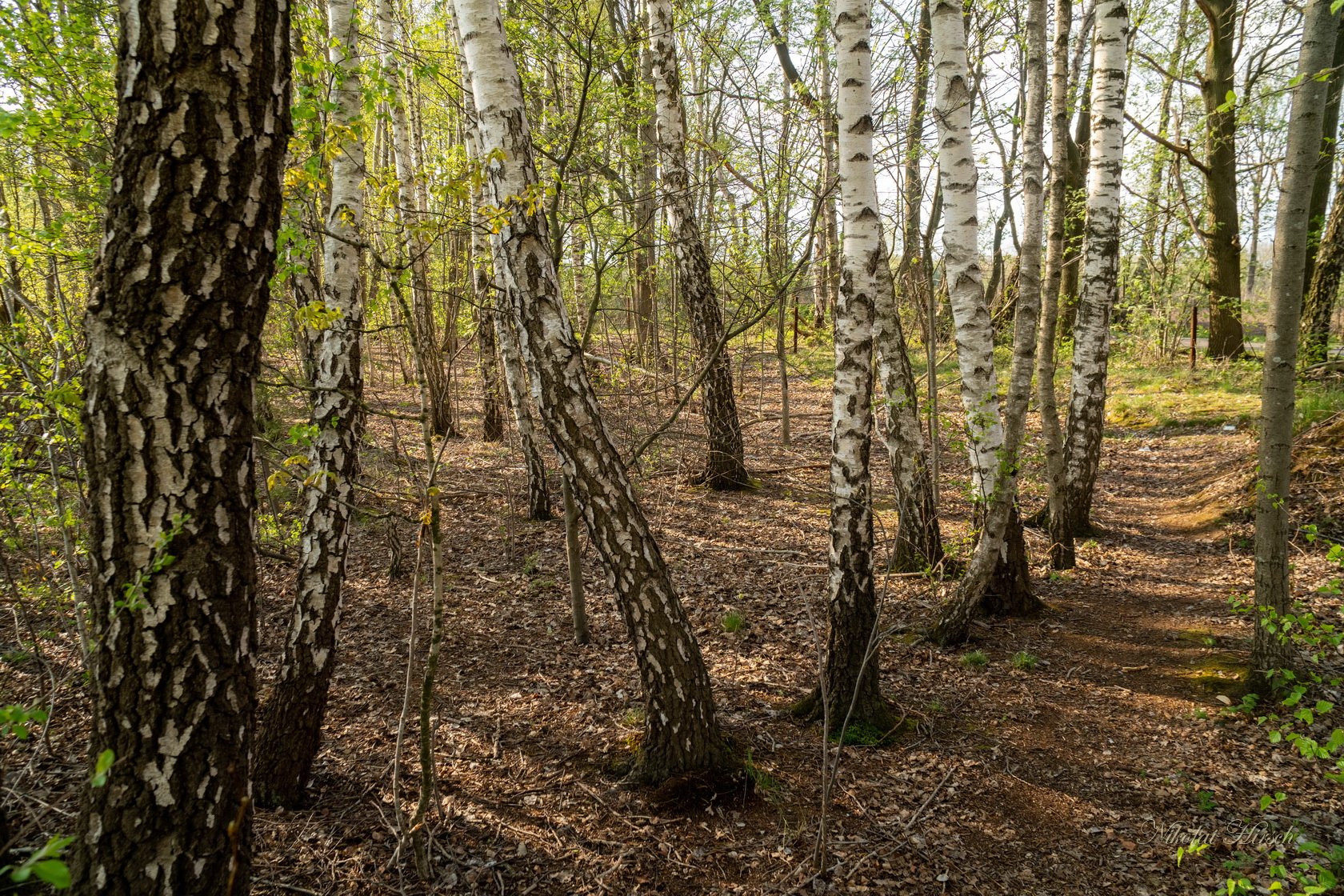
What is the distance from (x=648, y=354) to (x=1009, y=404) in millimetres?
8138

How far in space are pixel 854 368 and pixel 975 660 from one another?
8.20 ft

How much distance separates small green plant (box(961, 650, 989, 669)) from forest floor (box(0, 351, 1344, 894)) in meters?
0.02

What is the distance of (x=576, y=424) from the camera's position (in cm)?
334

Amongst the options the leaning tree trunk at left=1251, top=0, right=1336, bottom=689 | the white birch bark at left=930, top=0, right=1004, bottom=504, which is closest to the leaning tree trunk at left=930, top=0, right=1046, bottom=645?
the white birch bark at left=930, top=0, right=1004, bottom=504

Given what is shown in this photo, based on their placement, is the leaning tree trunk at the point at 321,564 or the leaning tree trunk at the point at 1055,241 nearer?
the leaning tree trunk at the point at 321,564

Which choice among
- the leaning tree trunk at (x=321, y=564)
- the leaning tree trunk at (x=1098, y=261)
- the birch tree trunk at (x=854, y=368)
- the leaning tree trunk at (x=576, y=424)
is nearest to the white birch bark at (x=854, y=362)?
the birch tree trunk at (x=854, y=368)

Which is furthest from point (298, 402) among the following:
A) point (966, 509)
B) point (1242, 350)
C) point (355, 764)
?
point (1242, 350)

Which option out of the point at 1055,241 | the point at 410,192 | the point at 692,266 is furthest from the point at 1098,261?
the point at 410,192

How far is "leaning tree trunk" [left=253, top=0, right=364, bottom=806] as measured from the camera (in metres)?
3.47

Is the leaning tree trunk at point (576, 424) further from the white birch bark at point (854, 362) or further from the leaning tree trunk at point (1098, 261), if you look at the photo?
the leaning tree trunk at point (1098, 261)

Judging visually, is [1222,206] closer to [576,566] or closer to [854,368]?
[854,368]

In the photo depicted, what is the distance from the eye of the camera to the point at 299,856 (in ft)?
10.3

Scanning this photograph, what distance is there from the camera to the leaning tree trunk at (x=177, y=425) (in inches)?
70.0

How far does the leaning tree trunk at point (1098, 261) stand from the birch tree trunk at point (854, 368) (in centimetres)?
387
